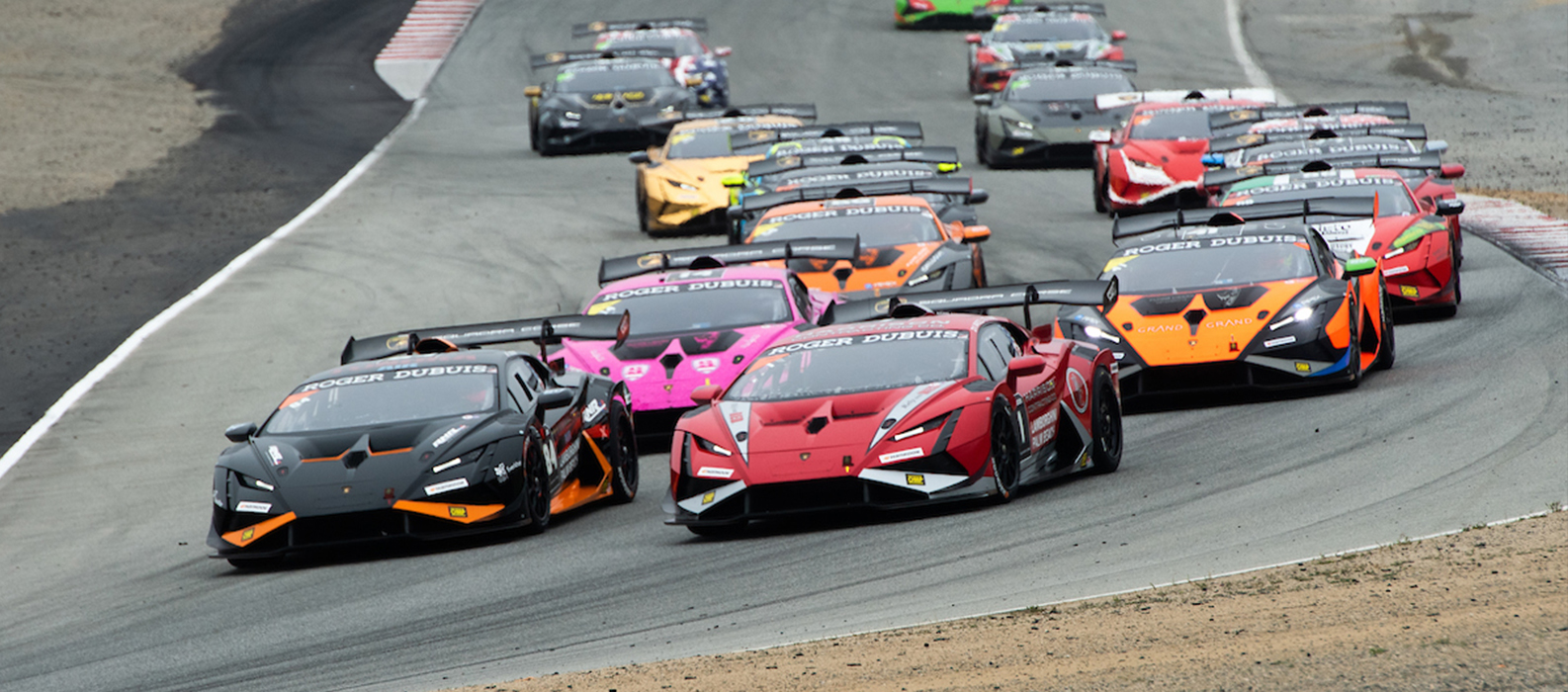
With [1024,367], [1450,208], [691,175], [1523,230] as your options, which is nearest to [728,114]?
[691,175]

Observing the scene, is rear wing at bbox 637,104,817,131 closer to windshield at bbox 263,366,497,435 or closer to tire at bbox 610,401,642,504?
tire at bbox 610,401,642,504

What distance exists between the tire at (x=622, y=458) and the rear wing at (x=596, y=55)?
18654mm

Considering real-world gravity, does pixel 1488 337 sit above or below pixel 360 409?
below

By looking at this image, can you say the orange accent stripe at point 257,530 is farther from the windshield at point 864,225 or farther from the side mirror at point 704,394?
the windshield at point 864,225

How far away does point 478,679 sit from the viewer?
795cm

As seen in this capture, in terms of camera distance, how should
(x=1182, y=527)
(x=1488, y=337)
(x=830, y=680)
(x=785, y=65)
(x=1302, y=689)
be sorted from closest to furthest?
(x=1302, y=689) < (x=830, y=680) < (x=1182, y=527) < (x=1488, y=337) < (x=785, y=65)

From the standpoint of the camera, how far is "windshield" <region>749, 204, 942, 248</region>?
1842cm

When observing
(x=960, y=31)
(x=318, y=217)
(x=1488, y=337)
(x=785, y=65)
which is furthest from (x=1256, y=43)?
(x=1488, y=337)

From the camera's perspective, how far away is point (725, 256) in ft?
56.3

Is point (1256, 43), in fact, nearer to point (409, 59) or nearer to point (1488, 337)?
point (409, 59)

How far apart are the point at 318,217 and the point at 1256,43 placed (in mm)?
21677

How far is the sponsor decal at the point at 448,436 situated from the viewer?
37.9ft

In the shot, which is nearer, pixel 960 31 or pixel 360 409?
pixel 360 409

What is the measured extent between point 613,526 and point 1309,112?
13.3m
